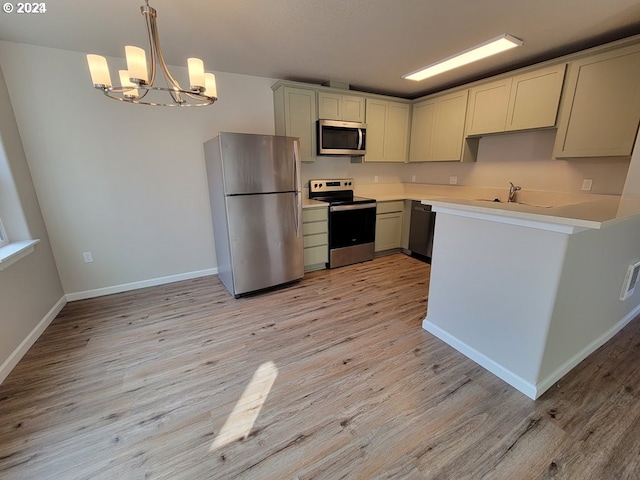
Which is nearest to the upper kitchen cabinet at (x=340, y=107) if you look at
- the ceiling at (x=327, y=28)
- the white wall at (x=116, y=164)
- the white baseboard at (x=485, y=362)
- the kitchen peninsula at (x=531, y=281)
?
the ceiling at (x=327, y=28)

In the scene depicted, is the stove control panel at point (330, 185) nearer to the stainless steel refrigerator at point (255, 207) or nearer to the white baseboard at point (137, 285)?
the stainless steel refrigerator at point (255, 207)

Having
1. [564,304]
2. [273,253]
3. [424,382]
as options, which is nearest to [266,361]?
[424,382]

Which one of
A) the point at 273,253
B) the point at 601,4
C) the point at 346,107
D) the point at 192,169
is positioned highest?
the point at 601,4

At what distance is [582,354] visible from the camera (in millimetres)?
1897

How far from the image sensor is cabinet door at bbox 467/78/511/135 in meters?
3.10

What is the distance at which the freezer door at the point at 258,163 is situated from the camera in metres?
2.58

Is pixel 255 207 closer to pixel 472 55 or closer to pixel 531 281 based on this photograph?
pixel 531 281

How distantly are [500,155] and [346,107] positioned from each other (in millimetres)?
2132

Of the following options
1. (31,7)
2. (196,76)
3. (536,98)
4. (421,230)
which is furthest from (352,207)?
(31,7)

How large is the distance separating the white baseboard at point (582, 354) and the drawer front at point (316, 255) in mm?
2498

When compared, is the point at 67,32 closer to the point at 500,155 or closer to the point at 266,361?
the point at 266,361

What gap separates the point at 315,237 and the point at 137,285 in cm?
223

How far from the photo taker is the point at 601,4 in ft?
6.26

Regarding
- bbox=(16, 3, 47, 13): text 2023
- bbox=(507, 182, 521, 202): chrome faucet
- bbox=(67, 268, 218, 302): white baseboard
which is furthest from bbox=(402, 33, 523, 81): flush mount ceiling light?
bbox=(67, 268, 218, 302): white baseboard
